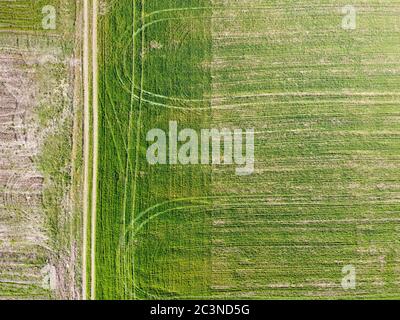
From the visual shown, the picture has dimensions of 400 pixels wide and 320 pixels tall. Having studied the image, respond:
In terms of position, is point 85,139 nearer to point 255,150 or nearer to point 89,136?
point 89,136

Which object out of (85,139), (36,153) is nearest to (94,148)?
(85,139)

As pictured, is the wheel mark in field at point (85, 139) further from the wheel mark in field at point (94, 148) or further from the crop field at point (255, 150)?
the crop field at point (255, 150)

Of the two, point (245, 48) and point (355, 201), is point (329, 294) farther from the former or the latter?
point (245, 48)

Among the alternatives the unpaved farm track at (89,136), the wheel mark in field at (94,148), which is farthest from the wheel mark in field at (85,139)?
the wheel mark in field at (94,148)

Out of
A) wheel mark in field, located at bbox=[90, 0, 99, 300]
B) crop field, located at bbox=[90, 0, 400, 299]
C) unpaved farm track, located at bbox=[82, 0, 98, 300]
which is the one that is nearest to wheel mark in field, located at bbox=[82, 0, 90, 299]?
unpaved farm track, located at bbox=[82, 0, 98, 300]

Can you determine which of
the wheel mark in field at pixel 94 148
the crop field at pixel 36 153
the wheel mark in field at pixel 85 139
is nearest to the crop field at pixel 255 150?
the wheel mark in field at pixel 94 148

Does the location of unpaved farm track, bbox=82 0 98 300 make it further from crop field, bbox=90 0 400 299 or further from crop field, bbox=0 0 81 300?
crop field, bbox=0 0 81 300

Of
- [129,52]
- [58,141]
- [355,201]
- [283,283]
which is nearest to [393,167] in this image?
[355,201]

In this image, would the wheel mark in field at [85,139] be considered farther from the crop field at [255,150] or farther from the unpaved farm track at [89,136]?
the crop field at [255,150]
